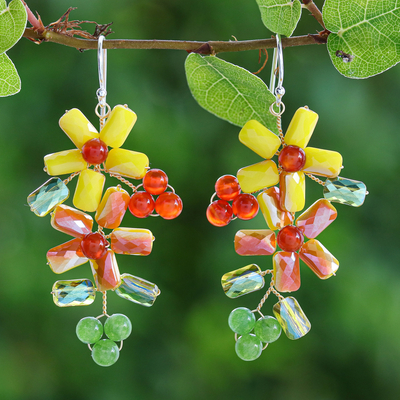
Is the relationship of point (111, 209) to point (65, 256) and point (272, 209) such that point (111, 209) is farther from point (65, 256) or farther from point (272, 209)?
point (272, 209)

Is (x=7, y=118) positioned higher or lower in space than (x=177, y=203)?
lower

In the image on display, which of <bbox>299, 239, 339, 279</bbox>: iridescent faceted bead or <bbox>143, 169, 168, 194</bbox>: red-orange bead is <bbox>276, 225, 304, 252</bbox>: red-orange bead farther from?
<bbox>143, 169, 168, 194</bbox>: red-orange bead

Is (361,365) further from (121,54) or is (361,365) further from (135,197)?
A: (121,54)

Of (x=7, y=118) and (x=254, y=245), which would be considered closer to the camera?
(x=254, y=245)

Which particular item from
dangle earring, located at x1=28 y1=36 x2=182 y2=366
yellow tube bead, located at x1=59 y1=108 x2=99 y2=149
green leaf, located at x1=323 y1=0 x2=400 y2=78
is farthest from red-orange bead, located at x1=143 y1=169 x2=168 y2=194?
green leaf, located at x1=323 y1=0 x2=400 y2=78

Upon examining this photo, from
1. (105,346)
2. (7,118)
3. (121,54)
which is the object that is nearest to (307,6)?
(105,346)

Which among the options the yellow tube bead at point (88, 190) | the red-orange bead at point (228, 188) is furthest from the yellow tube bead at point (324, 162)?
the yellow tube bead at point (88, 190)

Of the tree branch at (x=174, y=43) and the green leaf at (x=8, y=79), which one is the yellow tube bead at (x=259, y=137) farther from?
the green leaf at (x=8, y=79)
